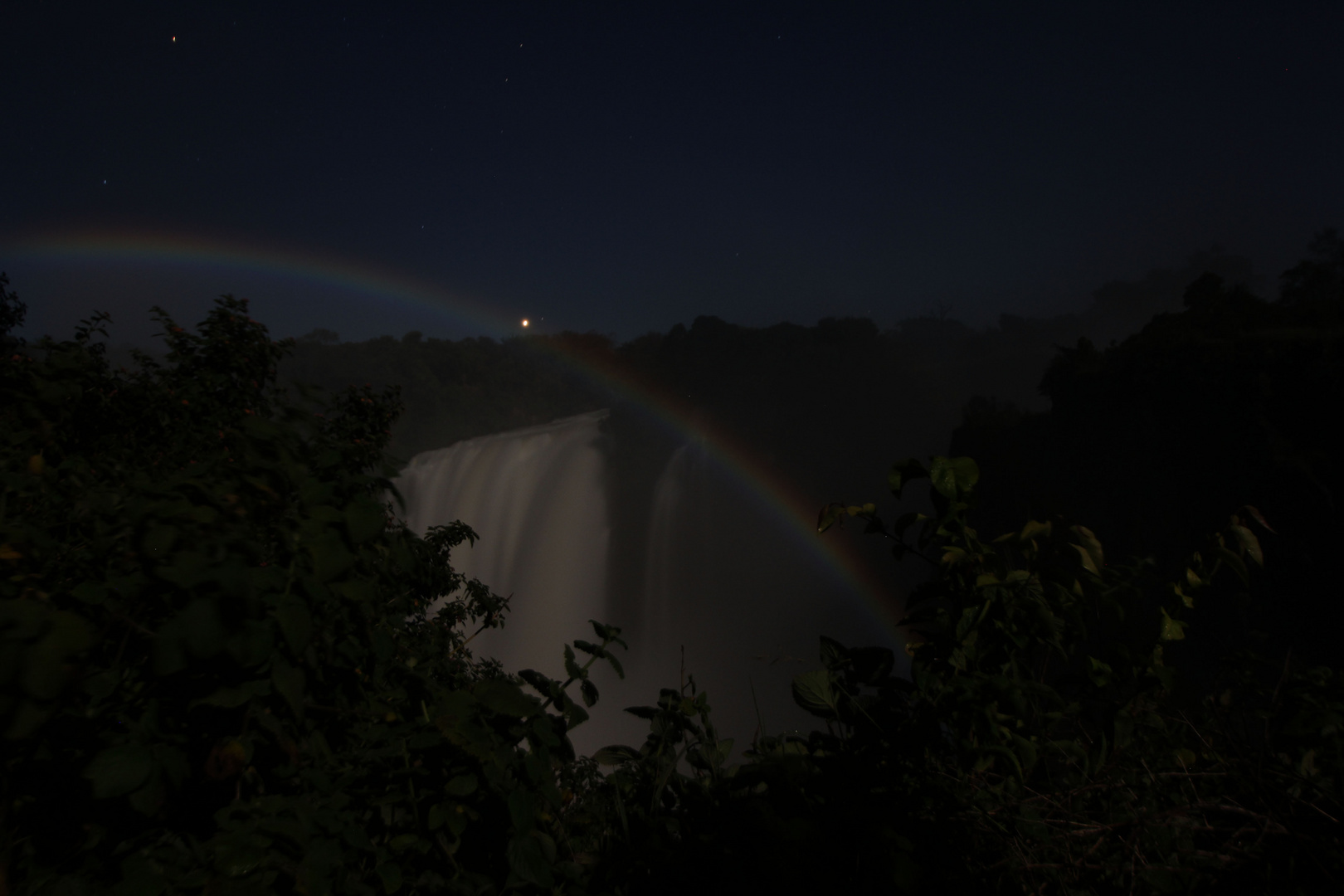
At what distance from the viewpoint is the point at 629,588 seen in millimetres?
37844

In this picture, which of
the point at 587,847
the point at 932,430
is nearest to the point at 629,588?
the point at 932,430

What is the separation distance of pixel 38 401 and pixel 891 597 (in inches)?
1259

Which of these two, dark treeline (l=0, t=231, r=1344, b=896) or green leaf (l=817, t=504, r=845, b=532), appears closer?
dark treeline (l=0, t=231, r=1344, b=896)

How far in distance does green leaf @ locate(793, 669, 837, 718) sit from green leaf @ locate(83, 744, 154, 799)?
1005mm

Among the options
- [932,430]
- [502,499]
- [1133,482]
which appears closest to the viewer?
[1133,482]

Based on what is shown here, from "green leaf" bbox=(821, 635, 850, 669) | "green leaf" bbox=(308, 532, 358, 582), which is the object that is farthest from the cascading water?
"green leaf" bbox=(308, 532, 358, 582)

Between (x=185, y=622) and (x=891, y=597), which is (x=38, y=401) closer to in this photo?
(x=185, y=622)

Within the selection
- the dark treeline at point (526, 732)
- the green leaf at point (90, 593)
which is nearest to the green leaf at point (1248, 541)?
the dark treeline at point (526, 732)

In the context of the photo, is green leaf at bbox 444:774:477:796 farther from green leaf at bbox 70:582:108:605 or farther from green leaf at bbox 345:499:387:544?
green leaf at bbox 70:582:108:605

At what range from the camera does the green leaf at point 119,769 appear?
2.08 feet

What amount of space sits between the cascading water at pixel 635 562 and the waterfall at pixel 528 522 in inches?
3.2

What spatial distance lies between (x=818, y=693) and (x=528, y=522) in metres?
37.3

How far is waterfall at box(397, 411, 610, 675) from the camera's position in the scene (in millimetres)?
33281

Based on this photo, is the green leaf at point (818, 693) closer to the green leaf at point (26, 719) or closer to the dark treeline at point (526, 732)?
the dark treeline at point (526, 732)
